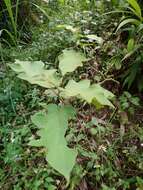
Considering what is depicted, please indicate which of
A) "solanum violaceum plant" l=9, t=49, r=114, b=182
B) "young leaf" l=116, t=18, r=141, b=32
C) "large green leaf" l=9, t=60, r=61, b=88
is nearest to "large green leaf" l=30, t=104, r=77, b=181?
"solanum violaceum plant" l=9, t=49, r=114, b=182

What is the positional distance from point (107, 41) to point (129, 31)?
201 millimetres

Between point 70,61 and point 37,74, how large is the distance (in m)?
0.20

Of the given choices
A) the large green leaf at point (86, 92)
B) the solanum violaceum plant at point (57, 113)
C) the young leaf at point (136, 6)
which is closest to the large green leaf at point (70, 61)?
the solanum violaceum plant at point (57, 113)

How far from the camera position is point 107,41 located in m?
2.84

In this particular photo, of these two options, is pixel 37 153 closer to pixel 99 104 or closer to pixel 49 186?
pixel 49 186

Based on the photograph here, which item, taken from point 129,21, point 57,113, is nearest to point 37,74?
point 57,113

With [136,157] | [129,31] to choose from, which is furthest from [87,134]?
[129,31]

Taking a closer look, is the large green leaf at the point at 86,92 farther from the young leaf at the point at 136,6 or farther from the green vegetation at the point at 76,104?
the young leaf at the point at 136,6

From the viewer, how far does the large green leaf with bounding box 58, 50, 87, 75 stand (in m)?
1.93

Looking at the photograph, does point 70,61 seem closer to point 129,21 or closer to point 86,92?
point 86,92

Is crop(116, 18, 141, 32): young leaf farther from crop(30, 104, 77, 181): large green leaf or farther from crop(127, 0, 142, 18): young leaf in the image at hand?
crop(30, 104, 77, 181): large green leaf

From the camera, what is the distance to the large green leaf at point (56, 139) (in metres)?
1.62

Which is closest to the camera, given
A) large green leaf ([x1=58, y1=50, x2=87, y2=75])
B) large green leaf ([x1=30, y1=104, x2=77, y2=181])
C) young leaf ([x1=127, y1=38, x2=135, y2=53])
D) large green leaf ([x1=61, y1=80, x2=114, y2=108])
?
large green leaf ([x1=30, y1=104, x2=77, y2=181])

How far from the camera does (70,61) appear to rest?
6.51 feet
